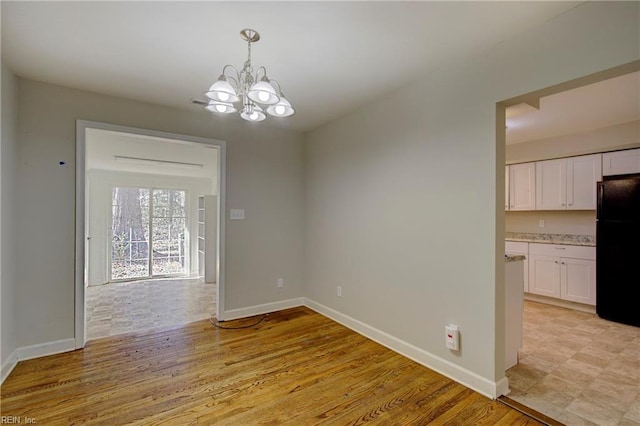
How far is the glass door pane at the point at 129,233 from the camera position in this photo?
6.17m

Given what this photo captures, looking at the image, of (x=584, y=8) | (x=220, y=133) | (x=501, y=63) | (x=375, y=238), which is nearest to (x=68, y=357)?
(x=220, y=133)

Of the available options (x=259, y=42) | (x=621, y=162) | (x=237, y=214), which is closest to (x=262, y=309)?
(x=237, y=214)

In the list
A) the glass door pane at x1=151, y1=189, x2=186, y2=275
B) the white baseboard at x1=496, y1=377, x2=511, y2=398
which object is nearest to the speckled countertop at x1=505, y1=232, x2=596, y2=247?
the white baseboard at x1=496, y1=377, x2=511, y2=398

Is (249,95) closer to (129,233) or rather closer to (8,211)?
(8,211)

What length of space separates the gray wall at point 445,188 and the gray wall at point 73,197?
0.98 meters

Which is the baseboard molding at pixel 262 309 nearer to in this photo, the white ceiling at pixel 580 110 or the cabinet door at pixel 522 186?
the white ceiling at pixel 580 110

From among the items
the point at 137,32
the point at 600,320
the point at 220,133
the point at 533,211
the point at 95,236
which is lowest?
the point at 600,320

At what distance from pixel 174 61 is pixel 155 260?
551 centimetres

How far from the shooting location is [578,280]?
403cm

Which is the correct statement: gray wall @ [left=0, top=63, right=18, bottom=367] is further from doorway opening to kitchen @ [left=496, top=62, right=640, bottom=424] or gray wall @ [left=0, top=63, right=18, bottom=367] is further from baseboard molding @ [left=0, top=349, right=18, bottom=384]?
doorway opening to kitchen @ [left=496, top=62, right=640, bottom=424]

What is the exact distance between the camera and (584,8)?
5.45 ft

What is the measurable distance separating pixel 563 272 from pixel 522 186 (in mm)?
1458

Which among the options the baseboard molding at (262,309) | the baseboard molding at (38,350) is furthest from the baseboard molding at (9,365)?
the baseboard molding at (262,309)

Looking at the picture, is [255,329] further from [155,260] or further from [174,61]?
[155,260]
